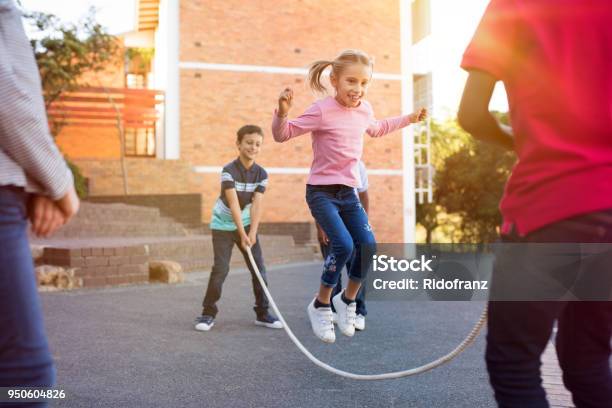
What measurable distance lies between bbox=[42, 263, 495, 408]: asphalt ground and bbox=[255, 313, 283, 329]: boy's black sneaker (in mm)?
123

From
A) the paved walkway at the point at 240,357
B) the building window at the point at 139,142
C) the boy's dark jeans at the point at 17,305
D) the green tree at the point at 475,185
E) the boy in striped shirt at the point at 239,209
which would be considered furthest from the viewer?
the green tree at the point at 475,185

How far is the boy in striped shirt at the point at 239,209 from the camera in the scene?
614 cm

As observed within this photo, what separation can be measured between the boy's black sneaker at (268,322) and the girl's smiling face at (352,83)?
2.83 metres

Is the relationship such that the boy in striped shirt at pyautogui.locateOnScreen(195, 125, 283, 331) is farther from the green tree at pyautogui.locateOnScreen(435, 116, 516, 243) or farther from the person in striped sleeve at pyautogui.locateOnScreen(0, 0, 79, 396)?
the green tree at pyautogui.locateOnScreen(435, 116, 516, 243)

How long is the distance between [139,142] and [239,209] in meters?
21.4

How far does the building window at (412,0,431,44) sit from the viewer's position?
2612 centimetres

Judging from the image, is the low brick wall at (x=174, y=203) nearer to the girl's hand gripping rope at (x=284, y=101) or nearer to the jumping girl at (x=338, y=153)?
the jumping girl at (x=338, y=153)

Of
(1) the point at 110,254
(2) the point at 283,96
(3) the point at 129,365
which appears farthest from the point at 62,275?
(2) the point at 283,96

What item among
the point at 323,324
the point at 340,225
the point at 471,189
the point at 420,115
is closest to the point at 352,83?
the point at 420,115

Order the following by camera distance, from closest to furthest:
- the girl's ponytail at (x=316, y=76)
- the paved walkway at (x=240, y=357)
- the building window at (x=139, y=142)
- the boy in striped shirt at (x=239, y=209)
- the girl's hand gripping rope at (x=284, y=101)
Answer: the girl's hand gripping rope at (x=284, y=101) → the paved walkway at (x=240, y=357) → the girl's ponytail at (x=316, y=76) → the boy in striped shirt at (x=239, y=209) → the building window at (x=139, y=142)

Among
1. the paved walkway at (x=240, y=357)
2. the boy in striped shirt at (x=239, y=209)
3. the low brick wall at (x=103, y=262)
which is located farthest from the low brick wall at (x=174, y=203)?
the boy in striped shirt at (x=239, y=209)

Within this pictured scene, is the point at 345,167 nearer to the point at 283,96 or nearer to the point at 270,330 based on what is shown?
the point at 283,96

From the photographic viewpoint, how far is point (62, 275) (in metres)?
9.52

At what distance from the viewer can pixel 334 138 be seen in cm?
462
